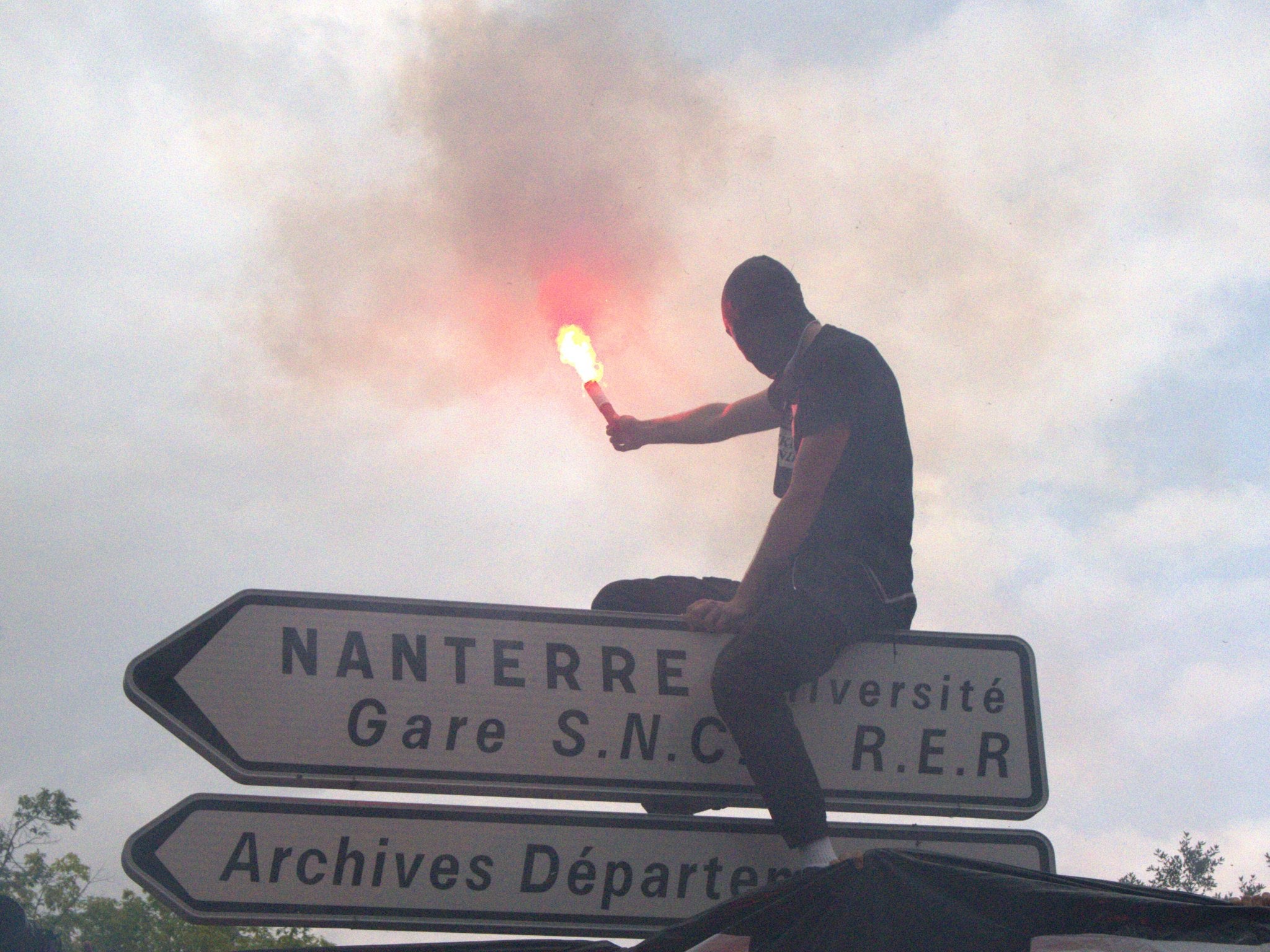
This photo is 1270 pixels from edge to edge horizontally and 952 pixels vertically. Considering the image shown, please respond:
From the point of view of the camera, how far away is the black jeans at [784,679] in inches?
125

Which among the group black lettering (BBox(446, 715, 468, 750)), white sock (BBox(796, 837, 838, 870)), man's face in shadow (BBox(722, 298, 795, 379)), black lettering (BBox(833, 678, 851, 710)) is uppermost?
man's face in shadow (BBox(722, 298, 795, 379))

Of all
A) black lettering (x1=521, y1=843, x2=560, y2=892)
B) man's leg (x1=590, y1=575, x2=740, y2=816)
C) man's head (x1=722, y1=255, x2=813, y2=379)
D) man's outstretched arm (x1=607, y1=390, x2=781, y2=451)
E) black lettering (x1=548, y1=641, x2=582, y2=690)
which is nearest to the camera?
black lettering (x1=521, y1=843, x2=560, y2=892)

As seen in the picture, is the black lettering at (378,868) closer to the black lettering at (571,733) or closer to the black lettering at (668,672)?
the black lettering at (571,733)

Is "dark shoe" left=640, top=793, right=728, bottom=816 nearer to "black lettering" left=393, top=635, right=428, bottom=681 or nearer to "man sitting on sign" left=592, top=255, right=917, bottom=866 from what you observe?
"man sitting on sign" left=592, top=255, right=917, bottom=866

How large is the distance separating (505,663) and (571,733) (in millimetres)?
282

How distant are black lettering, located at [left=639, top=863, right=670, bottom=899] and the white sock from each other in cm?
39

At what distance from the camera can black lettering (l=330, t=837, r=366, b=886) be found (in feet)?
10.4

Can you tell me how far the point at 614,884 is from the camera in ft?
10.7

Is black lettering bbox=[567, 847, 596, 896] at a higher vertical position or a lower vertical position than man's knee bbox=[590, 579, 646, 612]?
lower

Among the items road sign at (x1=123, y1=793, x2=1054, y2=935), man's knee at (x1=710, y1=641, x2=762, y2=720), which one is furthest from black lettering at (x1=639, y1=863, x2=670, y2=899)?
man's knee at (x1=710, y1=641, x2=762, y2=720)

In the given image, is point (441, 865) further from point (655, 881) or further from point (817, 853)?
point (817, 853)

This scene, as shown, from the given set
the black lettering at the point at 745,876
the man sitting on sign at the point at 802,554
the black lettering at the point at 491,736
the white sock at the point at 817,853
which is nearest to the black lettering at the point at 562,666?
the black lettering at the point at 491,736

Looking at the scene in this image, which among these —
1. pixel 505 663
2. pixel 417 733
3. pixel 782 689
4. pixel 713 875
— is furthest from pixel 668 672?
pixel 417 733

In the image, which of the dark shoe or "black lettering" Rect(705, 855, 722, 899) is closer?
"black lettering" Rect(705, 855, 722, 899)
